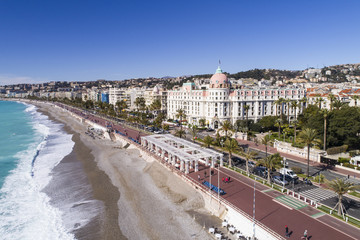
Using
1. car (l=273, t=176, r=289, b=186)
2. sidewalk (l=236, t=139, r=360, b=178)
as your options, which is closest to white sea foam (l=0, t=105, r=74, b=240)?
car (l=273, t=176, r=289, b=186)

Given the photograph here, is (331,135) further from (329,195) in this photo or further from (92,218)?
(92,218)

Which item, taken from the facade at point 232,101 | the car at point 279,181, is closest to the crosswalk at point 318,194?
the car at point 279,181

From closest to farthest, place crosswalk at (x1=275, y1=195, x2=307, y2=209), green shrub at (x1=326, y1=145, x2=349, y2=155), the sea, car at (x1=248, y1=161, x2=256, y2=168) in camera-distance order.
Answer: crosswalk at (x1=275, y1=195, x2=307, y2=209) → the sea → car at (x1=248, y1=161, x2=256, y2=168) → green shrub at (x1=326, y1=145, x2=349, y2=155)

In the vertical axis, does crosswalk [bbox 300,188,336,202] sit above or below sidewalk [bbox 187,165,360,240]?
below

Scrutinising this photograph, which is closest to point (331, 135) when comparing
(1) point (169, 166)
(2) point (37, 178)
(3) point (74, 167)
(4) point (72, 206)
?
(1) point (169, 166)

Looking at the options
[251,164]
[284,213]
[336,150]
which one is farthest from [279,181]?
[336,150]

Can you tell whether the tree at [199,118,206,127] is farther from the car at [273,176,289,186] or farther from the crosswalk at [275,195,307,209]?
the crosswalk at [275,195,307,209]

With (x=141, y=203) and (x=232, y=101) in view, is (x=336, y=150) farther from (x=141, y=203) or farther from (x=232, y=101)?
(x=232, y=101)

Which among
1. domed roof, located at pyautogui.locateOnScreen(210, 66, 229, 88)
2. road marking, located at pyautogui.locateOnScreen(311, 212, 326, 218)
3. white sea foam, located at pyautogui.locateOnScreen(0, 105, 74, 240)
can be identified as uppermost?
domed roof, located at pyautogui.locateOnScreen(210, 66, 229, 88)
